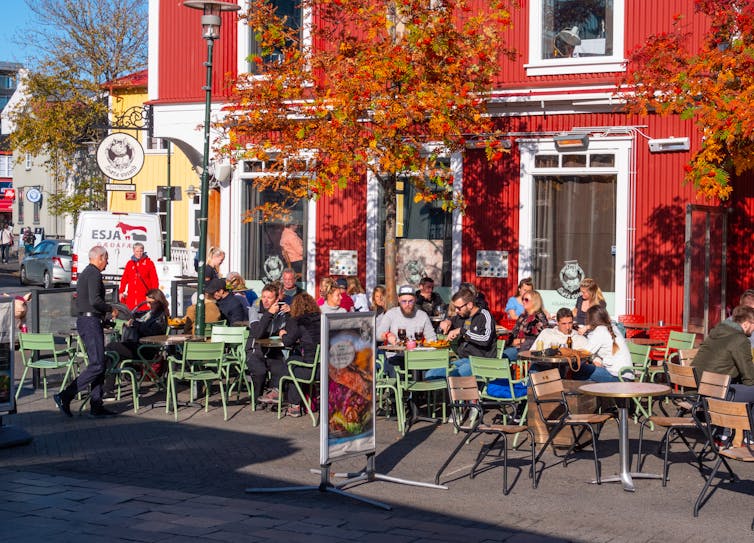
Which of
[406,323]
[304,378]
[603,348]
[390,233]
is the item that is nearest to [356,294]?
[390,233]

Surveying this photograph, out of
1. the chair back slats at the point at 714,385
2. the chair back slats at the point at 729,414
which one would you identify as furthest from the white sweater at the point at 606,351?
the chair back slats at the point at 729,414

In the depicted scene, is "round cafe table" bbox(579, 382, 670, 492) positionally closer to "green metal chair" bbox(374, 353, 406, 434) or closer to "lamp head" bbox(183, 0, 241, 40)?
"green metal chair" bbox(374, 353, 406, 434)

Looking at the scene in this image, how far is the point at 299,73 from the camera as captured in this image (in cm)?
1656

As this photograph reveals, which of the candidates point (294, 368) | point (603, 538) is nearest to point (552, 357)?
point (294, 368)

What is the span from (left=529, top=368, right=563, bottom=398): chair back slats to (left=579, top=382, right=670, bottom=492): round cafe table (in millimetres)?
440

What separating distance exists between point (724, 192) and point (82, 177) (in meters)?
34.8

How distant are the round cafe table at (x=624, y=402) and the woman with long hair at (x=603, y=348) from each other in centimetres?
227

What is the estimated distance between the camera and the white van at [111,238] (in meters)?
24.1

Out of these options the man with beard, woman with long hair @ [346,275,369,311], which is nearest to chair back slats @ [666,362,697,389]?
the man with beard

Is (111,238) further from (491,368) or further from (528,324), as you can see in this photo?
(491,368)

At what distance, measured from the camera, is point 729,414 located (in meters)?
8.91

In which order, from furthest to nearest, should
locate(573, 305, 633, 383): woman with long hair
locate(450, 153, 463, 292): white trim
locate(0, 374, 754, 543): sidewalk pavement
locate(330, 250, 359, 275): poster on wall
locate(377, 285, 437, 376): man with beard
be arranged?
locate(330, 250, 359, 275): poster on wall, locate(450, 153, 463, 292): white trim, locate(377, 285, 437, 376): man with beard, locate(573, 305, 633, 383): woman with long hair, locate(0, 374, 754, 543): sidewalk pavement

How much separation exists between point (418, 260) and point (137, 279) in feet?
15.6

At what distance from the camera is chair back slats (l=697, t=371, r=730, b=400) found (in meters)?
10.3
